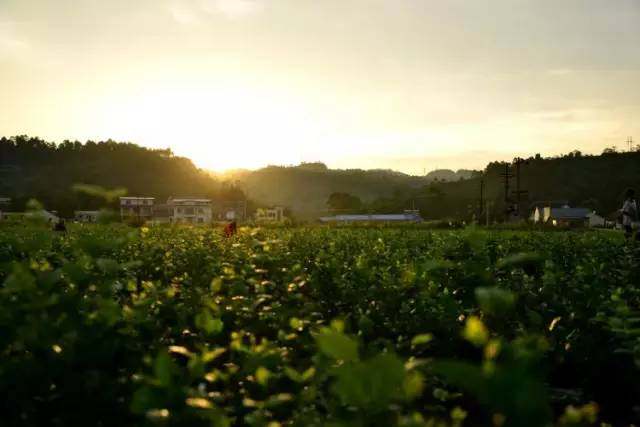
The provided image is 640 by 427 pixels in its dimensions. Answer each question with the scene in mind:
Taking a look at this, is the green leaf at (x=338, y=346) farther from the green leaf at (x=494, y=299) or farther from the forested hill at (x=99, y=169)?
the forested hill at (x=99, y=169)

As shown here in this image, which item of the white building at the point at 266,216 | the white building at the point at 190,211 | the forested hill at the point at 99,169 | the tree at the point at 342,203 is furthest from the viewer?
the tree at the point at 342,203

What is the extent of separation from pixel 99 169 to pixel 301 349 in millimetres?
140930

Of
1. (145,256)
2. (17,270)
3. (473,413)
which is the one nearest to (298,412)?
(17,270)

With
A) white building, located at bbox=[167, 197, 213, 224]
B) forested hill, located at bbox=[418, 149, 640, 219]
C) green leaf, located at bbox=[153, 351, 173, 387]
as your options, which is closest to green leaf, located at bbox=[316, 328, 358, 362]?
green leaf, located at bbox=[153, 351, 173, 387]

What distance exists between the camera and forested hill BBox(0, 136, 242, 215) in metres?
131

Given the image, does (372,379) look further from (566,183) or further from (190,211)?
(566,183)

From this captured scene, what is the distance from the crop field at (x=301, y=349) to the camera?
162 cm

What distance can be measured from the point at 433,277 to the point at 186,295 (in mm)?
2106

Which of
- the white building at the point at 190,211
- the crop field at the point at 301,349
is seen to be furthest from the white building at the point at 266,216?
the white building at the point at 190,211

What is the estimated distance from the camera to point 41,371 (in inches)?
95.2

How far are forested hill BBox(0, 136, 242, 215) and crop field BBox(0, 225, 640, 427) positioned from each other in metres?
120

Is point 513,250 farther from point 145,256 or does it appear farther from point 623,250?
point 145,256

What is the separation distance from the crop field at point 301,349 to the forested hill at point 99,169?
394 ft

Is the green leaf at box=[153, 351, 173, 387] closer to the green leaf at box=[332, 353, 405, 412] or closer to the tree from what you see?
the green leaf at box=[332, 353, 405, 412]
